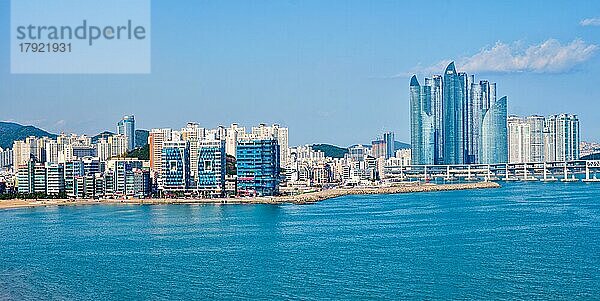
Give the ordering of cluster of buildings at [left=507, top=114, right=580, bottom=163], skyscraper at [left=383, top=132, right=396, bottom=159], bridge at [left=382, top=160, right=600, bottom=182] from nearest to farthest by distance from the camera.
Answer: bridge at [left=382, top=160, right=600, bottom=182] < cluster of buildings at [left=507, top=114, right=580, bottom=163] < skyscraper at [left=383, top=132, right=396, bottom=159]

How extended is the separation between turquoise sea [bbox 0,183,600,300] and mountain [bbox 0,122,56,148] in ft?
98.6

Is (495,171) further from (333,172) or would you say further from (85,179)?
(85,179)

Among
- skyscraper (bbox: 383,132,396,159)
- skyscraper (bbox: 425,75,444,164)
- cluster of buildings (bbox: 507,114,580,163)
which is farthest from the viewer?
skyscraper (bbox: 383,132,396,159)

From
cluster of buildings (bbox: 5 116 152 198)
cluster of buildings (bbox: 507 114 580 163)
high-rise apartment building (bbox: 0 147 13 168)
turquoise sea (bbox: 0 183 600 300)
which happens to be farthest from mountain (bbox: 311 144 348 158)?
turquoise sea (bbox: 0 183 600 300)

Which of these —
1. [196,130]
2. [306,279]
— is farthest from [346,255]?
[196,130]

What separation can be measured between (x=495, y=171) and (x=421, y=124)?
5.85m

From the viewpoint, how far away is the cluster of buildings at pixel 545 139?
41.5m

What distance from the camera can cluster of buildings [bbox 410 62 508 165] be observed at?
1619 inches

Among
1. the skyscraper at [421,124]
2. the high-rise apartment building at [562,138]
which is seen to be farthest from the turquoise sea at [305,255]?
the high-rise apartment building at [562,138]

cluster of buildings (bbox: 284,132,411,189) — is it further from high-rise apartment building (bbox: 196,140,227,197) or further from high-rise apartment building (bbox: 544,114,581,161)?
high-rise apartment building (bbox: 544,114,581,161)

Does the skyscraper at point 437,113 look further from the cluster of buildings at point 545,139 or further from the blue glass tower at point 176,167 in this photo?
the blue glass tower at point 176,167

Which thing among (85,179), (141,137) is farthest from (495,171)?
(85,179)

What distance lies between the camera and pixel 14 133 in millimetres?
45906

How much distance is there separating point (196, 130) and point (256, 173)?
764 cm
